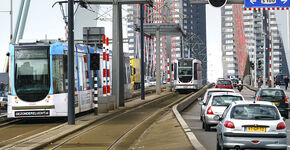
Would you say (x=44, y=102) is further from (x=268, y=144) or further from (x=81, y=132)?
(x=268, y=144)

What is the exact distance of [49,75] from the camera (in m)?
26.0

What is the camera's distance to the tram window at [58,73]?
26047 mm

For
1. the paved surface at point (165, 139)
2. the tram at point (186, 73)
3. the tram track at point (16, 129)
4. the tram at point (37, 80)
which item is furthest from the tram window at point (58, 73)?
the tram at point (186, 73)

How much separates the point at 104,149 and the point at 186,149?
96.3 inches

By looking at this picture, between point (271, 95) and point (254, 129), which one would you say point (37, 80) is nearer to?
point (271, 95)

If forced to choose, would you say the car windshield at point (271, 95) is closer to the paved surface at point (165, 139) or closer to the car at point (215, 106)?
the car at point (215, 106)

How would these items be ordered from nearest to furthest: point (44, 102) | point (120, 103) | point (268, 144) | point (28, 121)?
point (268, 144) < point (44, 102) < point (28, 121) < point (120, 103)

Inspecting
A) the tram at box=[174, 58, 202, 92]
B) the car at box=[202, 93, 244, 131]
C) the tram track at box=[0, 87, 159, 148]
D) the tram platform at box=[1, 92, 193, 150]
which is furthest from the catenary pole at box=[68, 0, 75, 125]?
the tram at box=[174, 58, 202, 92]

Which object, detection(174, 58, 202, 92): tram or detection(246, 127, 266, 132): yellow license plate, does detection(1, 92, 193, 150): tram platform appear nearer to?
detection(246, 127, 266, 132): yellow license plate

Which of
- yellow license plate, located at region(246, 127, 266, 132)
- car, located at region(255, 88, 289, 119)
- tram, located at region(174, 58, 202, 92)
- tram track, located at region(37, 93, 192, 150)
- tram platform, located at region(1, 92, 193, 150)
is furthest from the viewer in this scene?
tram, located at region(174, 58, 202, 92)

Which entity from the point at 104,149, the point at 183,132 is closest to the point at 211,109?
the point at 183,132

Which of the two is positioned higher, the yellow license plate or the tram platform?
the yellow license plate

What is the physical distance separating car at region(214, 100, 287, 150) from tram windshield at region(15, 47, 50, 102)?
1341 centimetres

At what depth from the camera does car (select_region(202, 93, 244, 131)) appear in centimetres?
2123
